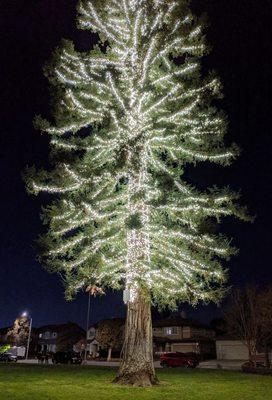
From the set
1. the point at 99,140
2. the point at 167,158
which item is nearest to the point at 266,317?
the point at 167,158

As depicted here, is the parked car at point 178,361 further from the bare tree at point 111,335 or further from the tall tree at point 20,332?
the tall tree at point 20,332

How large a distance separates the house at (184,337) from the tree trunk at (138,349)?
51.0 metres

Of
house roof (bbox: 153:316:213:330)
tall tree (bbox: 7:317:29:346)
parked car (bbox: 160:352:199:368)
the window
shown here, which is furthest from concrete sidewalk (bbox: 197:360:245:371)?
tall tree (bbox: 7:317:29:346)

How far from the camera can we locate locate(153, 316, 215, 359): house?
61603mm

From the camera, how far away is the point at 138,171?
14633mm

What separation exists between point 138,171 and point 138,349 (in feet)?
19.1

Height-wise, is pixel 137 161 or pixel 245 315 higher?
pixel 137 161

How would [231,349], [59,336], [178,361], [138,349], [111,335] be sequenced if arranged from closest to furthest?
[138,349], [178,361], [111,335], [231,349], [59,336]

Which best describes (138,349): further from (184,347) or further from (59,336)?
(59,336)

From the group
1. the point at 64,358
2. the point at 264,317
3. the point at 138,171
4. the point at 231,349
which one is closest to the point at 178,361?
the point at 264,317

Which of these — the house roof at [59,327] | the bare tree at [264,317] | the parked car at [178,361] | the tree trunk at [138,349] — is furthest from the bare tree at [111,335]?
the tree trunk at [138,349]

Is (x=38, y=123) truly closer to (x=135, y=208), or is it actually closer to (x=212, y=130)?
(x=135, y=208)

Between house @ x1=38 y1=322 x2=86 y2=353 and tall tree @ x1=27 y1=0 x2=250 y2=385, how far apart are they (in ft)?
214

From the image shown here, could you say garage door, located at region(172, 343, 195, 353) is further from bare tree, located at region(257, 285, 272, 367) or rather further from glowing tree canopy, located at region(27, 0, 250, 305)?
glowing tree canopy, located at region(27, 0, 250, 305)
